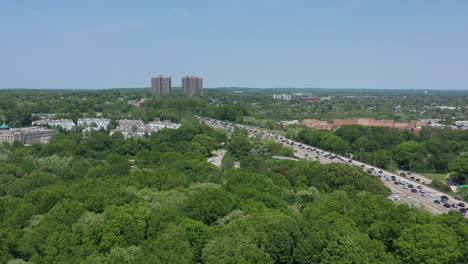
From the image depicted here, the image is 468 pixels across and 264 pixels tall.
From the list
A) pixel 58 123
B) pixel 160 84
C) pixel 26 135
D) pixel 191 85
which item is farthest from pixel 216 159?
pixel 160 84

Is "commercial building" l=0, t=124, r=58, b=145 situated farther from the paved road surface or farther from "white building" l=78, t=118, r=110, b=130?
the paved road surface

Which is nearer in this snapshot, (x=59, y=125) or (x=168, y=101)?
(x=59, y=125)

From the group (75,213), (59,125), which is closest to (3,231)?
(75,213)

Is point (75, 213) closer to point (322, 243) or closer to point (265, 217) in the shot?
point (265, 217)

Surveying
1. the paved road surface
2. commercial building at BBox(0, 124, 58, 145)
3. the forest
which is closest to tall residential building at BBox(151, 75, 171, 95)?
commercial building at BBox(0, 124, 58, 145)

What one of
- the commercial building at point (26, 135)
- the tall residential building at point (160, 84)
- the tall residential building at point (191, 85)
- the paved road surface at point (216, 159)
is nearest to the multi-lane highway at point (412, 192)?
the paved road surface at point (216, 159)

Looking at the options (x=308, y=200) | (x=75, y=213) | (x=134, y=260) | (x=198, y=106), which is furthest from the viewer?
(x=198, y=106)

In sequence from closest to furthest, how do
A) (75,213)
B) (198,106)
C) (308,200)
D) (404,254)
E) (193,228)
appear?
(404,254) < (193,228) < (75,213) < (308,200) < (198,106)
